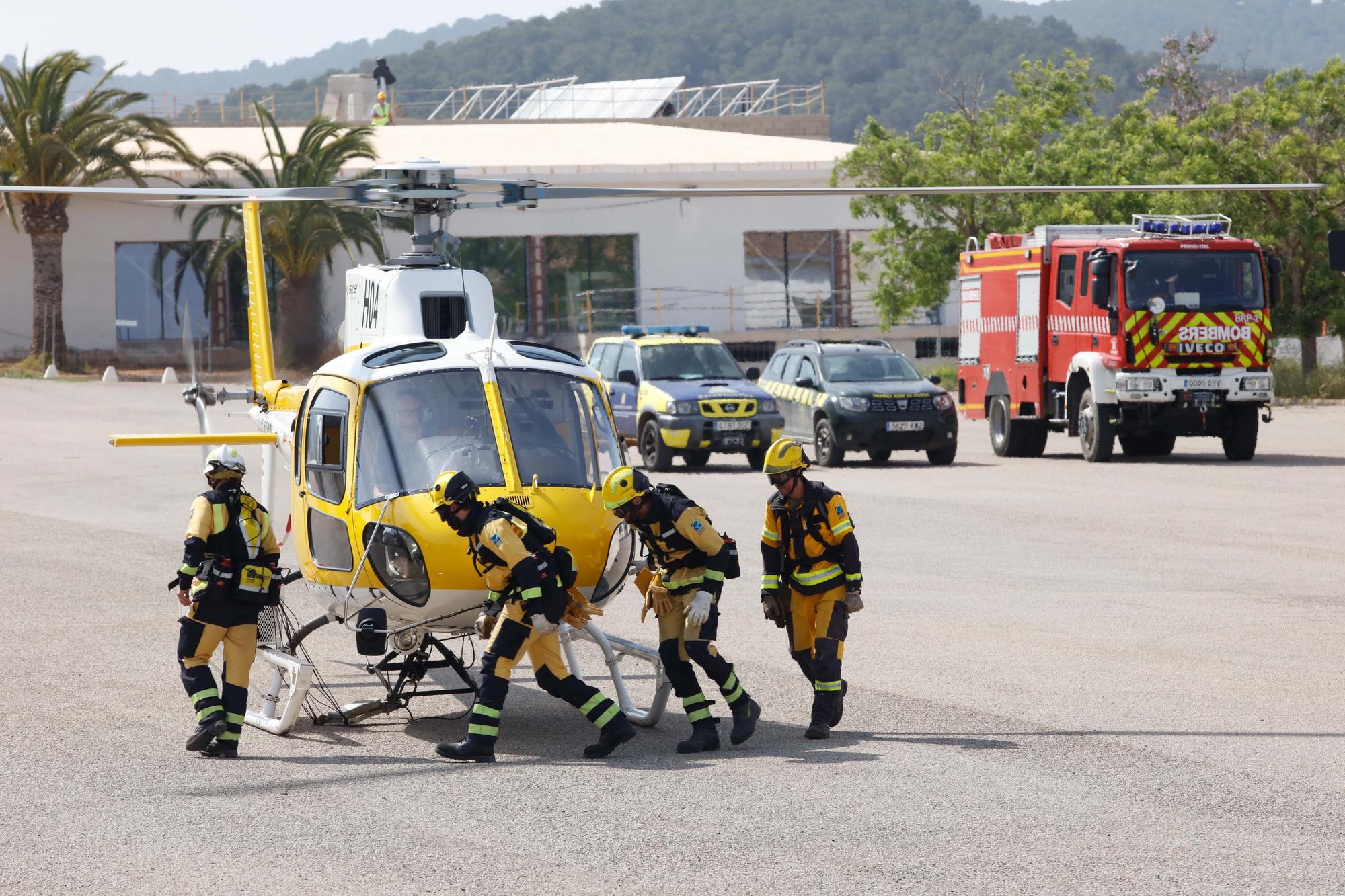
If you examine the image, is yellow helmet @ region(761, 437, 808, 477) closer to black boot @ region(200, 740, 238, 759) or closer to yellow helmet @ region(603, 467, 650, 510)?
yellow helmet @ region(603, 467, 650, 510)

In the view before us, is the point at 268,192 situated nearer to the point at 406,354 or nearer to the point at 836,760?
the point at 406,354

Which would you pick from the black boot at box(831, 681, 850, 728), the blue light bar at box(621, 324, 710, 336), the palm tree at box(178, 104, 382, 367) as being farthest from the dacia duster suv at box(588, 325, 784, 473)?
the palm tree at box(178, 104, 382, 367)

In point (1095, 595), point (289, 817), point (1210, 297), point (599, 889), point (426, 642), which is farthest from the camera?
point (1210, 297)

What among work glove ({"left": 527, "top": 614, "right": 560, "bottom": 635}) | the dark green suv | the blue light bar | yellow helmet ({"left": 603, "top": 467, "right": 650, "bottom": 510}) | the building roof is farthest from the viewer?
the building roof

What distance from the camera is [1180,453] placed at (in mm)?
24750

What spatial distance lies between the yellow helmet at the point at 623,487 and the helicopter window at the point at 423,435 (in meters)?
0.58

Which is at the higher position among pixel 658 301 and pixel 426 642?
pixel 658 301

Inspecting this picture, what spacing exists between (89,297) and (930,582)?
37.0 metres

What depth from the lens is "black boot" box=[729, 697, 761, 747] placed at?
332 inches

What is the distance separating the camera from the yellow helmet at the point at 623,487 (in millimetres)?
8203

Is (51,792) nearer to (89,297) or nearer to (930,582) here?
(930,582)

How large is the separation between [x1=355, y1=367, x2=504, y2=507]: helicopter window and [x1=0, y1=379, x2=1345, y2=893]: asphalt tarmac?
140 cm

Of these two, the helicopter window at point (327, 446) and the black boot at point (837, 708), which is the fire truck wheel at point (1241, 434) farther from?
the helicopter window at point (327, 446)

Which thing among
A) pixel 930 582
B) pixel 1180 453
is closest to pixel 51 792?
pixel 930 582
